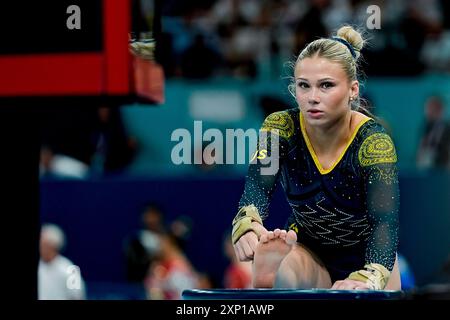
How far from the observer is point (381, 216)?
8.25ft

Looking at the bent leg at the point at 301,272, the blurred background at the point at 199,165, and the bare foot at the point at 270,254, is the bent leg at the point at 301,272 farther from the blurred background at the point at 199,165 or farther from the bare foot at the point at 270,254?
the blurred background at the point at 199,165

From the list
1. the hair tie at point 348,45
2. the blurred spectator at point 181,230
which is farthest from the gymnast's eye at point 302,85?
the blurred spectator at point 181,230

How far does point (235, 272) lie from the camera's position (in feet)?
13.1

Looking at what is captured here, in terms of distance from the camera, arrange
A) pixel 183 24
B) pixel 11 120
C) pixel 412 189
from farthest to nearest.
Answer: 1. pixel 412 189
2. pixel 183 24
3. pixel 11 120

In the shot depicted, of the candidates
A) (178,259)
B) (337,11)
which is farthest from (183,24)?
(178,259)

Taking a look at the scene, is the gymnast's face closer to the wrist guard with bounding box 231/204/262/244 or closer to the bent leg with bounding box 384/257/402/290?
the wrist guard with bounding box 231/204/262/244

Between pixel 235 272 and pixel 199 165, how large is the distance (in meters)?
0.49

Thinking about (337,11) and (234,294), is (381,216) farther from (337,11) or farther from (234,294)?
(337,11)

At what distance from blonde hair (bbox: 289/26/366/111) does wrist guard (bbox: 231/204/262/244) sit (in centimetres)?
39

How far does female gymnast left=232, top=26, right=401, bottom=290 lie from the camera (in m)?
2.52

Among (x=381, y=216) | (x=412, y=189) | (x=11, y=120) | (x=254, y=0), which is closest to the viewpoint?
(x=381, y=216)

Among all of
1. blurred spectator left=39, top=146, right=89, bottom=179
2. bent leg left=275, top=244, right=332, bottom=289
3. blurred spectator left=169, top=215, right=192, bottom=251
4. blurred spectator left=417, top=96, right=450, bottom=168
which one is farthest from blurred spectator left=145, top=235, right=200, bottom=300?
bent leg left=275, top=244, right=332, bottom=289

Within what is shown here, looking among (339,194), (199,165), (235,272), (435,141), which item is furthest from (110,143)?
(339,194)
